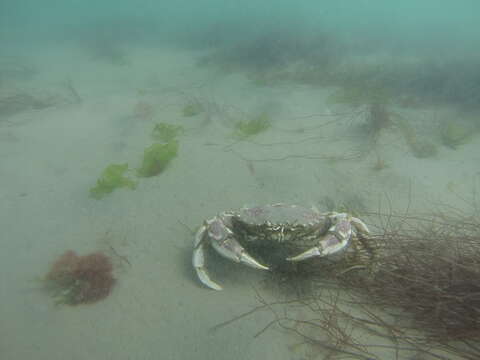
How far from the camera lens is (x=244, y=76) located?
1207 cm

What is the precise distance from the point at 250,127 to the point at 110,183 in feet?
11.4

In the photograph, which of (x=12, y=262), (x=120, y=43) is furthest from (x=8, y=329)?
(x=120, y=43)

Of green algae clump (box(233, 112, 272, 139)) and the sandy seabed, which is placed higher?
green algae clump (box(233, 112, 272, 139))

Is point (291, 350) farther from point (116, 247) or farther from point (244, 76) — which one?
point (244, 76)

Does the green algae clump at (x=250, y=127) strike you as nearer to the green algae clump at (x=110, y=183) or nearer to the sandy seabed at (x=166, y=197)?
the sandy seabed at (x=166, y=197)

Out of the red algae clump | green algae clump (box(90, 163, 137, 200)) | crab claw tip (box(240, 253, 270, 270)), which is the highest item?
crab claw tip (box(240, 253, 270, 270))

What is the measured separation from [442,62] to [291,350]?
12.9 m

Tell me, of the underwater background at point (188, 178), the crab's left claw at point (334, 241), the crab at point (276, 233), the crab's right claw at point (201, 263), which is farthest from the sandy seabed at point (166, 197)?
the crab's left claw at point (334, 241)

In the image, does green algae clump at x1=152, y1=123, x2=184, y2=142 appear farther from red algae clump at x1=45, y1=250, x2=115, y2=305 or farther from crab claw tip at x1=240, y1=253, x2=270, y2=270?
crab claw tip at x1=240, y1=253, x2=270, y2=270

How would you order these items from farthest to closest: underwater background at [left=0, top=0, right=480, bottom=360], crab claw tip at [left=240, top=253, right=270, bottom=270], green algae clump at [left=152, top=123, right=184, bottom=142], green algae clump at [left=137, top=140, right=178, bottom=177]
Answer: green algae clump at [left=152, top=123, right=184, bottom=142]
green algae clump at [left=137, top=140, right=178, bottom=177]
underwater background at [left=0, top=0, right=480, bottom=360]
crab claw tip at [left=240, top=253, right=270, bottom=270]

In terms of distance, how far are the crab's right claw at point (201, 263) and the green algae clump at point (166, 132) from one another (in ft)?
12.5

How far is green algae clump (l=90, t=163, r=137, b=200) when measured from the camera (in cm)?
504

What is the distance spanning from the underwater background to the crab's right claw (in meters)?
0.15

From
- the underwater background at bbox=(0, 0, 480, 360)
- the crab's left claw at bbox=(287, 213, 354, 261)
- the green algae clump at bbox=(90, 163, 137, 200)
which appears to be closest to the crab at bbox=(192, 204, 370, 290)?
the crab's left claw at bbox=(287, 213, 354, 261)
